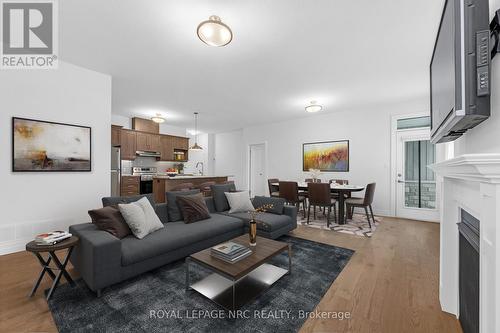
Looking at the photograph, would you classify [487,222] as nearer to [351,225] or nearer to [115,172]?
[351,225]

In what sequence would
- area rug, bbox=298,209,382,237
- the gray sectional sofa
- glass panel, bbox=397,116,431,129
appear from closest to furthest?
the gray sectional sofa < area rug, bbox=298,209,382,237 < glass panel, bbox=397,116,431,129

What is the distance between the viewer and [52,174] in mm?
3078

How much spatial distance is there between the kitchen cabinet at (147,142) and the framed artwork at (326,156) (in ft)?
15.2

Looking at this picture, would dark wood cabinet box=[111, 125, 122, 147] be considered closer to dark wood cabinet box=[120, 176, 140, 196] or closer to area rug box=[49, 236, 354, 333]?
dark wood cabinet box=[120, 176, 140, 196]

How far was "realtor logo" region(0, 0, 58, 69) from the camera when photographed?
216 cm

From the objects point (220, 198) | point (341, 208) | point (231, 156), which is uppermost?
point (231, 156)

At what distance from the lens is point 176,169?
775 cm

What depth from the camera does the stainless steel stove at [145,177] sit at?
20.4 ft

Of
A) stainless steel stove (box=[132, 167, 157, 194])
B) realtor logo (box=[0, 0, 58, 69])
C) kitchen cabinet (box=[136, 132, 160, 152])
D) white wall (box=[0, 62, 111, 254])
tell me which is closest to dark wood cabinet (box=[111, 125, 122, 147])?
kitchen cabinet (box=[136, 132, 160, 152])

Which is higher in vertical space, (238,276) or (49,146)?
(49,146)

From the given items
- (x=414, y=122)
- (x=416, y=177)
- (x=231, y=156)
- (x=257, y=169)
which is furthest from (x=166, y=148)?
(x=416, y=177)

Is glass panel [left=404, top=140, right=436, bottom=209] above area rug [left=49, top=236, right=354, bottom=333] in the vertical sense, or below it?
above

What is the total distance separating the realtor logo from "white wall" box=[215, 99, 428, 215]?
550 cm

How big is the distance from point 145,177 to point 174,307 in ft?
17.2
